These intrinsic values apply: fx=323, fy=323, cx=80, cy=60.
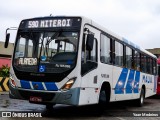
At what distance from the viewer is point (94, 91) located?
978 cm

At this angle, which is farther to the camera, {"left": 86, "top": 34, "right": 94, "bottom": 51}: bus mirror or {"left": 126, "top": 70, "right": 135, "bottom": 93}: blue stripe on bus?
{"left": 126, "top": 70, "right": 135, "bottom": 93}: blue stripe on bus

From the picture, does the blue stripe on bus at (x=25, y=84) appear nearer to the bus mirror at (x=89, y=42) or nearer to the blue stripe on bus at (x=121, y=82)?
the bus mirror at (x=89, y=42)

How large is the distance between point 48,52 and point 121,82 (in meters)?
4.23

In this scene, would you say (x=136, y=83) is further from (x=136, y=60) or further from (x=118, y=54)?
(x=118, y=54)

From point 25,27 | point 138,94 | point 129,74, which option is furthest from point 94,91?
point 138,94

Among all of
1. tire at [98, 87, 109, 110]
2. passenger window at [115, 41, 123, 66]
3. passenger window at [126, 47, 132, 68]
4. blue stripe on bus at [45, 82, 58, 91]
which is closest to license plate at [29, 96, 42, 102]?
blue stripe on bus at [45, 82, 58, 91]

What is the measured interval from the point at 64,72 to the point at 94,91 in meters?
1.42

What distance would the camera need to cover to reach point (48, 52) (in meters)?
9.17

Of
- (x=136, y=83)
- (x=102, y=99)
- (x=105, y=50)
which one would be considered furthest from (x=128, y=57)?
(x=102, y=99)

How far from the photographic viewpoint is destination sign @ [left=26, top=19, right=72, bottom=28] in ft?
30.8

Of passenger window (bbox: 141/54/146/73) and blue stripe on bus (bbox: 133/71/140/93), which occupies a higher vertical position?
Result: passenger window (bbox: 141/54/146/73)

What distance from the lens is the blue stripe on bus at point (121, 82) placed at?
39.0ft

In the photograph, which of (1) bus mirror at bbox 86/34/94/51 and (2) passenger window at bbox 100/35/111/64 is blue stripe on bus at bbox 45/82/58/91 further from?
(2) passenger window at bbox 100/35/111/64

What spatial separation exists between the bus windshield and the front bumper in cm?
59
